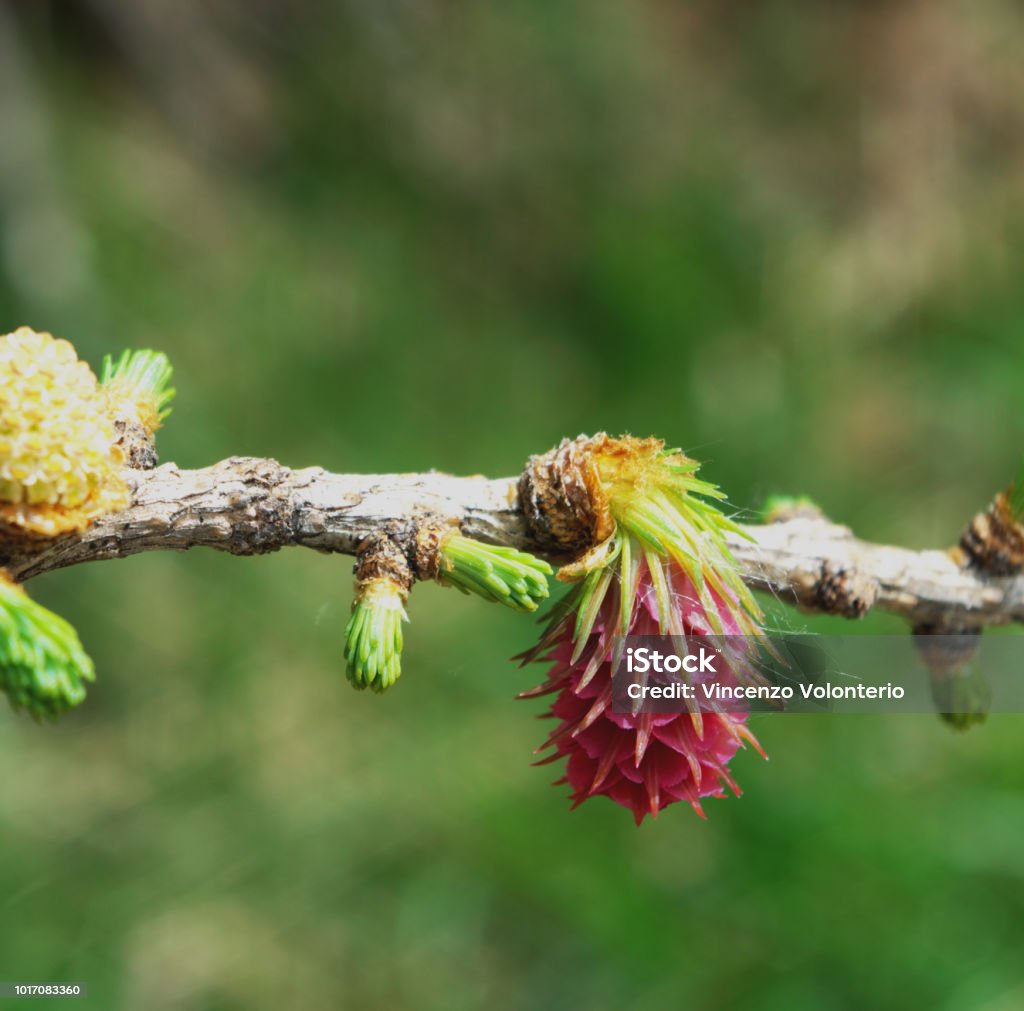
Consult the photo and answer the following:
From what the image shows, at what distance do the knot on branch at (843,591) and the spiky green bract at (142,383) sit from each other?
643mm

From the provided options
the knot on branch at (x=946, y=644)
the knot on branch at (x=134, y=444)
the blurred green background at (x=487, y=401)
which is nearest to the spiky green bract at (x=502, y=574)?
the knot on branch at (x=134, y=444)

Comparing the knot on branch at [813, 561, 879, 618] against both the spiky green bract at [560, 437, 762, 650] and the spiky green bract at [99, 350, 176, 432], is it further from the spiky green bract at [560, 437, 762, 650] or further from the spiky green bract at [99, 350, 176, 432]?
the spiky green bract at [99, 350, 176, 432]

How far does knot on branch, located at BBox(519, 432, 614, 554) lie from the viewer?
2.76 feet

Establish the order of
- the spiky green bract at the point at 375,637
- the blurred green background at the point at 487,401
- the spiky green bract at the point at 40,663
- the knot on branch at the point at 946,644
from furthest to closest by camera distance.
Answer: the blurred green background at the point at 487,401, the knot on branch at the point at 946,644, the spiky green bract at the point at 375,637, the spiky green bract at the point at 40,663

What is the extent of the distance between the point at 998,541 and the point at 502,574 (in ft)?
2.04

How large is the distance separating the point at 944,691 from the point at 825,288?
2328mm

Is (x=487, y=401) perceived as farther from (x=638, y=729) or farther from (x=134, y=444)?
(x=638, y=729)

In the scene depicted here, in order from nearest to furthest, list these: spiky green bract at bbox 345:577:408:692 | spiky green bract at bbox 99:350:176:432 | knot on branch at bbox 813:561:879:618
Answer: spiky green bract at bbox 345:577:408:692 → spiky green bract at bbox 99:350:176:432 → knot on branch at bbox 813:561:879:618

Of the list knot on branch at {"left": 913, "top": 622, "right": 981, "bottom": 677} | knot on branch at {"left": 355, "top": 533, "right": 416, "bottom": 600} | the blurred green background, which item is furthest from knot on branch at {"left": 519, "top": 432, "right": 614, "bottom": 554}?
the blurred green background

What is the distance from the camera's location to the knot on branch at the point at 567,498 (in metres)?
0.84

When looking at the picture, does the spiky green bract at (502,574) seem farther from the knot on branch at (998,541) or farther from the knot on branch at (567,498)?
the knot on branch at (998,541)

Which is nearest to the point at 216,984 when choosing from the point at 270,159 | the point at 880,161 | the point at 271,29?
the point at 270,159

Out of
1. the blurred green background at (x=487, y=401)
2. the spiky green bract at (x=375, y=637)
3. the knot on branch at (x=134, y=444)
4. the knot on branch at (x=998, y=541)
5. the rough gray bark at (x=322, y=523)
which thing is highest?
the blurred green background at (x=487, y=401)

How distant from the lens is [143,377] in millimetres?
919
